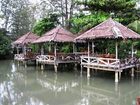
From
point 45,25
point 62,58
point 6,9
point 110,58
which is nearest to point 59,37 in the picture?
point 62,58

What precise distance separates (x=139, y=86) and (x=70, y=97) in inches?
167

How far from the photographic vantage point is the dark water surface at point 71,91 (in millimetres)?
10422

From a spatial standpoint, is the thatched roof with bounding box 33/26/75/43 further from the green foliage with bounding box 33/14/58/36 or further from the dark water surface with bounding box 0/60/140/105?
the green foliage with bounding box 33/14/58/36

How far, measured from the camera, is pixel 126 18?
2180 cm

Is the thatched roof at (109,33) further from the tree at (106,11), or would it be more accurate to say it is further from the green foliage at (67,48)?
the green foliage at (67,48)

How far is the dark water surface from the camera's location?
10422mm

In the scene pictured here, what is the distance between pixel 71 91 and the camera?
40.3 feet

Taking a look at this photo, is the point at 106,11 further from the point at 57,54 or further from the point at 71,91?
the point at 71,91

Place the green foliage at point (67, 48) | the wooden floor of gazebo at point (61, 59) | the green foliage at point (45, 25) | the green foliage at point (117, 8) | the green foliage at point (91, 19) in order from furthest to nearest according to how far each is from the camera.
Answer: the green foliage at point (45, 25)
the green foliage at point (67, 48)
the green foliage at point (91, 19)
the green foliage at point (117, 8)
the wooden floor of gazebo at point (61, 59)

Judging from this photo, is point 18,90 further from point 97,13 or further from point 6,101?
point 97,13

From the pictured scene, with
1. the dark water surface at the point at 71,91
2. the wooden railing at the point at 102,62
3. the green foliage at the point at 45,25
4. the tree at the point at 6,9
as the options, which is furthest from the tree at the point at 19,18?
the wooden railing at the point at 102,62

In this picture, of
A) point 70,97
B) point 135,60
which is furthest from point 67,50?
point 70,97

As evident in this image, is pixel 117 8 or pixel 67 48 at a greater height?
pixel 117 8

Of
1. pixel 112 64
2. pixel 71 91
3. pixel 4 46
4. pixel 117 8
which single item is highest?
pixel 117 8
